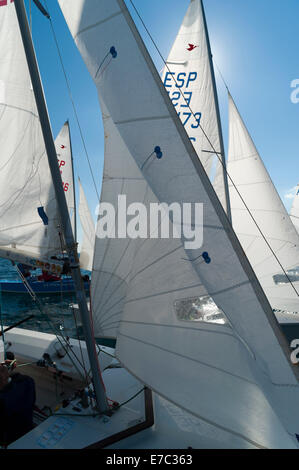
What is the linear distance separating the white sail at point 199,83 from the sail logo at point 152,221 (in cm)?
471

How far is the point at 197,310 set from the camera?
192 centimetres

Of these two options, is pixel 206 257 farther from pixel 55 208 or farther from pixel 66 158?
pixel 66 158

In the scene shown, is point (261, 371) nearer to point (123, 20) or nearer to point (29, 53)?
point (123, 20)

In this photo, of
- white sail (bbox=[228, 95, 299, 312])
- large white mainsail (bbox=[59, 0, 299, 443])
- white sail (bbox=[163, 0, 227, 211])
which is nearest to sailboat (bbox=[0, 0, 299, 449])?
large white mainsail (bbox=[59, 0, 299, 443])

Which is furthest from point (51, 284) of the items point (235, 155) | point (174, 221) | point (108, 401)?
point (174, 221)

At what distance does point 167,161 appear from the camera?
1.80 metres

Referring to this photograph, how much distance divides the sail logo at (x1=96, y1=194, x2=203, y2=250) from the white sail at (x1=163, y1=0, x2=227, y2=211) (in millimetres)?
4713

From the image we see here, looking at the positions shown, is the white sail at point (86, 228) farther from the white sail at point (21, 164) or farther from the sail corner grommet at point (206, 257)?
the sail corner grommet at point (206, 257)

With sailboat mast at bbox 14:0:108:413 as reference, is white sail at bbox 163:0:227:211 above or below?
above

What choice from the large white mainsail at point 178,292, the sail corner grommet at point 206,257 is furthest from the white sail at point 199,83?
the sail corner grommet at point 206,257

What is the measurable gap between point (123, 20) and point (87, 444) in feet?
11.6

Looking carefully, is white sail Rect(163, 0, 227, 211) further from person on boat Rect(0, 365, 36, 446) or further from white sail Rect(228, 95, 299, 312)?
person on boat Rect(0, 365, 36, 446)

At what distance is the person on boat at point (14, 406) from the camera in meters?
2.13

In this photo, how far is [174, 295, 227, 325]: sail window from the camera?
6.21 ft
